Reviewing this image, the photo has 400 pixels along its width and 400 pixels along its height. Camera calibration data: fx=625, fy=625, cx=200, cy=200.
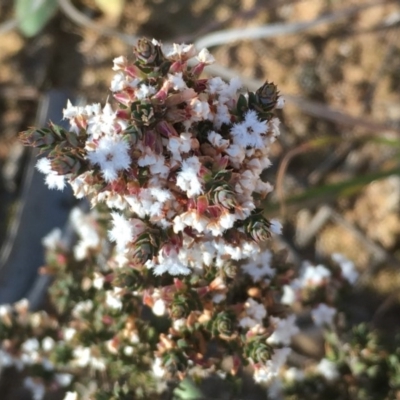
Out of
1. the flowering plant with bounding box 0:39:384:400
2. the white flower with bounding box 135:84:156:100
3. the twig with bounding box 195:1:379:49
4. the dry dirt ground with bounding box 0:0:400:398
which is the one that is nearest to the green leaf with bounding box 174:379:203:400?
the flowering plant with bounding box 0:39:384:400

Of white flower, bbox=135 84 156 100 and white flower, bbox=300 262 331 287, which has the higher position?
white flower, bbox=300 262 331 287

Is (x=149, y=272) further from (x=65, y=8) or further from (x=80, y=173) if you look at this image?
(x=65, y=8)

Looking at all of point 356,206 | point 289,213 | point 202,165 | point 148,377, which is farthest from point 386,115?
point 202,165

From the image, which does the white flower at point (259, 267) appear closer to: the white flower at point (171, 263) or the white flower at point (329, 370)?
the white flower at point (171, 263)

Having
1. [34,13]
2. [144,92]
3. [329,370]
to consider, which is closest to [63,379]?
[329,370]

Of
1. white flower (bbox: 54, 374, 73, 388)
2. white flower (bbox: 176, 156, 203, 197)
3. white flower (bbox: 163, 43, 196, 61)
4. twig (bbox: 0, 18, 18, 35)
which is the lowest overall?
white flower (bbox: 54, 374, 73, 388)

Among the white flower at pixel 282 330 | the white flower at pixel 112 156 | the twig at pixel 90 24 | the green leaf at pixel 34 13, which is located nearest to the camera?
the white flower at pixel 112 156

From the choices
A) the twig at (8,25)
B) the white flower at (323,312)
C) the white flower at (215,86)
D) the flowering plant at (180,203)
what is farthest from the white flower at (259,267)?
the twig at (8,25)

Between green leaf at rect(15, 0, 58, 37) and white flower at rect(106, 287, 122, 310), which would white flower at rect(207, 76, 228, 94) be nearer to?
white flower at rect(106, 287, 122, 310)
